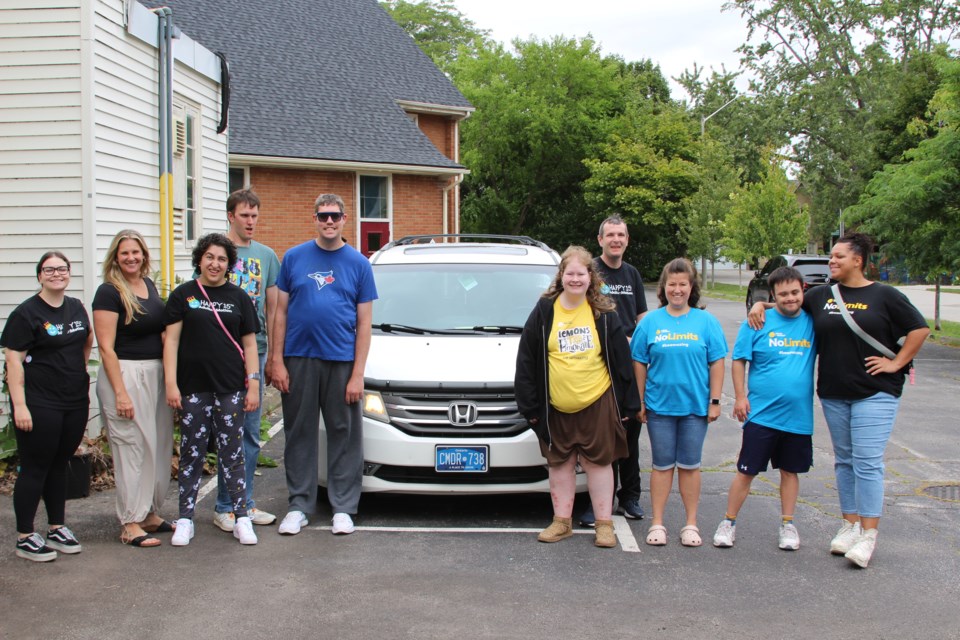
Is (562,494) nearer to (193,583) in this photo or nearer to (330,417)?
(330,417)

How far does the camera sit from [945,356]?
642 inches

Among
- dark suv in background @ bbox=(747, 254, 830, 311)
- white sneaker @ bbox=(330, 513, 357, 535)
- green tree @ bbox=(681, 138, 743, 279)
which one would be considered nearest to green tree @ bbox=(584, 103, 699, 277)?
green tree @ bbox=(681, 138, 743, 279)

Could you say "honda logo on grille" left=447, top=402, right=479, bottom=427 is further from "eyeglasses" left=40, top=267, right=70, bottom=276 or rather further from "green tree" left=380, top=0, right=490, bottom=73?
"green tree" left=380, top=0, right=490, bottom=73

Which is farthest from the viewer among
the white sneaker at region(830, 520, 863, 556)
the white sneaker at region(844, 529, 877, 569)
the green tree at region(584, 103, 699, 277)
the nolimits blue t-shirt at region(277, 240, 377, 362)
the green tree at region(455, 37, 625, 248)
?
the green tree at region(455, 37, 625, 248)

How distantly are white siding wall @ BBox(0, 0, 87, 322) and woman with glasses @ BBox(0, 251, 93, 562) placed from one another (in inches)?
89.1

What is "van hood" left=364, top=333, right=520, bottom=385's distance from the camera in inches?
223

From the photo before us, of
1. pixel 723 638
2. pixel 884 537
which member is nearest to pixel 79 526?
pixel 723 638

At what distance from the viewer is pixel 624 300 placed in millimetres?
6262

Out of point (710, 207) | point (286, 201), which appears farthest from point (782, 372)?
point (710, 207)

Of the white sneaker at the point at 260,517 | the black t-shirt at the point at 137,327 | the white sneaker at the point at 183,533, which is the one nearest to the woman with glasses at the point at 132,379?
the black t-shirt at the point at 137,327

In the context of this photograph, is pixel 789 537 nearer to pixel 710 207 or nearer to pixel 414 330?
pixel 414 330

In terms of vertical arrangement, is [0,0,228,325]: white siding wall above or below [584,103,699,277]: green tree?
below

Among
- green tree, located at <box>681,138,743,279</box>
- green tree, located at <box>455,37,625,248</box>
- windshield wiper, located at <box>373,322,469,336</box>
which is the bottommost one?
windshield wiper, located at <box>373,322,469,336</box>

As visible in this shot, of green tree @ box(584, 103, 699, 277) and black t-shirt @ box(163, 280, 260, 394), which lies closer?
black t-shirt @ box(163, 280, 260, 394)
